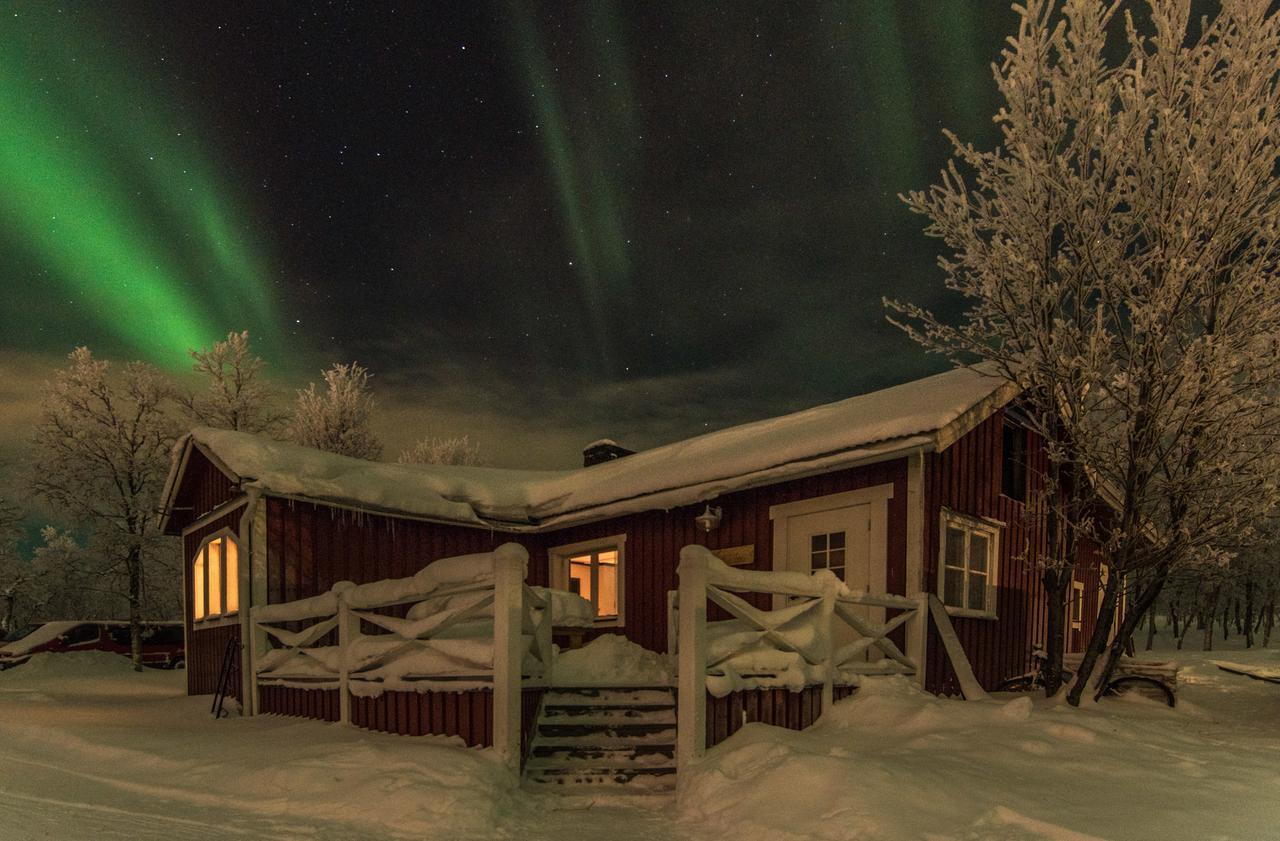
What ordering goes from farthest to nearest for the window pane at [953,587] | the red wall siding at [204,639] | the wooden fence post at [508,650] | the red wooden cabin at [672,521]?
the red wall siding at [204,639], the window pane at [953,587], the red wooden cabin at [672,521], the wooden fence post at [508,650]

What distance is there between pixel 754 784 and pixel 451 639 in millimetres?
3378

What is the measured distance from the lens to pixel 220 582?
14.4 meters

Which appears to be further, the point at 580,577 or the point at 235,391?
the point at 235,391

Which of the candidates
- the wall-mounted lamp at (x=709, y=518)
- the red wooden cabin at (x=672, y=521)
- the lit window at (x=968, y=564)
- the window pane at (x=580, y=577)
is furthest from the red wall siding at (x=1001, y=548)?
the window pane at (x=580, y=577)

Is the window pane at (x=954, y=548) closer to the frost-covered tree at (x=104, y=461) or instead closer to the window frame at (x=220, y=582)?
the window frame at (x=220, y=582)

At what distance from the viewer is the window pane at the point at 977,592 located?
11338 mm

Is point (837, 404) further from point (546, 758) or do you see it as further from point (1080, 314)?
point (546, 758)

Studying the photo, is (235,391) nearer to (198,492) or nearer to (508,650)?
(198,492)

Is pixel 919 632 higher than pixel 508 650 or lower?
lower

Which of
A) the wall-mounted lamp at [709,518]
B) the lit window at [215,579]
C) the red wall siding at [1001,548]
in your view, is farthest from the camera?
the lit window at [215,579]

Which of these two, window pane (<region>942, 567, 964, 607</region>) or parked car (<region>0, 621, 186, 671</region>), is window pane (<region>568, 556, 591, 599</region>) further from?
parked car (<region>0, 621, 186, 671</region>)

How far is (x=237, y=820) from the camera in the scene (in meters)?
5.79

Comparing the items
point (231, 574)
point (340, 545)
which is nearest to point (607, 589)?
point (340, 545)

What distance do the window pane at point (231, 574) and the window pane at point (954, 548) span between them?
11311mm
